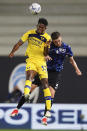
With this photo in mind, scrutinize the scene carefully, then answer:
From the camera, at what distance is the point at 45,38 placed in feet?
43.6

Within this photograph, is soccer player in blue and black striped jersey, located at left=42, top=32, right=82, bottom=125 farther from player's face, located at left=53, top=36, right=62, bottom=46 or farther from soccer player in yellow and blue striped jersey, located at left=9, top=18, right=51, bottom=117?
soccer player in yellow and blue striped jersey, located at left=9, top=18, right=51, bottom=117

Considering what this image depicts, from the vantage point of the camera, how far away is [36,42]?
13.3 metres

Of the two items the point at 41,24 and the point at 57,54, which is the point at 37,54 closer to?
the point at 57,54

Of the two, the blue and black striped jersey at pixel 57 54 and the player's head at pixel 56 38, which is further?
the blue and black striped jersey at pixel 57 54

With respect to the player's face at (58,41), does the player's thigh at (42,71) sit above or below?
below

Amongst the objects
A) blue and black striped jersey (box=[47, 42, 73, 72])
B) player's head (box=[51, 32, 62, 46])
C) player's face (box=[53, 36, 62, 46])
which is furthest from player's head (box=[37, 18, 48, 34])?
blue and black striped jersey (box=[47, 42, 73, 72])

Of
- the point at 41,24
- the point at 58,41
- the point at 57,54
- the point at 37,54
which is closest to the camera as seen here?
the point at 41,24

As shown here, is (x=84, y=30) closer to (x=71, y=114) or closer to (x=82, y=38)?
(x=82, y=38)

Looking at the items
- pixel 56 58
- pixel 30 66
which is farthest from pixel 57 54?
pixel 30 66

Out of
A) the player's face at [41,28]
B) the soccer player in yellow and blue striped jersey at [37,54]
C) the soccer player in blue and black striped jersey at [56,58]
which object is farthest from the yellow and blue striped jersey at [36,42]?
the soccer player in blue and black striped jersey at [56,58]

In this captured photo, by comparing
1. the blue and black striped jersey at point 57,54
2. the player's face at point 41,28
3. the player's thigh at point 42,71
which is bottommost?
the player's thigh at point 42,71

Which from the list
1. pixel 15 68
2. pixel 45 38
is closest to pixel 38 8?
pixel 45 38

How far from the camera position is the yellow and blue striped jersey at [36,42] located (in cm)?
1327

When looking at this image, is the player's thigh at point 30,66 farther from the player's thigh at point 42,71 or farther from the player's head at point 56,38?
the player's head at point 56,38
